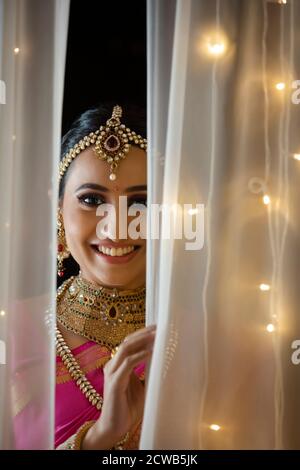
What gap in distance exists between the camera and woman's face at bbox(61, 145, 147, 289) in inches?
52.8

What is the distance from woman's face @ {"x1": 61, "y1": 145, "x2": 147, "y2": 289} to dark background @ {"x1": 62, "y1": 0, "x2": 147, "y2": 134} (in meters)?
0.16

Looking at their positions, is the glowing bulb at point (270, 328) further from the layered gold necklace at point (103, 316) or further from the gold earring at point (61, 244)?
the gold earring at point (61, 244)

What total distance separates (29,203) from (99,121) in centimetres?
36

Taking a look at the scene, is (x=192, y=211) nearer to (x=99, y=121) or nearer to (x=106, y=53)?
(x=99, y=121)

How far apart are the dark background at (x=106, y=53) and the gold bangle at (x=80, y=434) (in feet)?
2.54

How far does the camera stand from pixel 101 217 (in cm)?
135

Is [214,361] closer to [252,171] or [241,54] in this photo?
[252,171]

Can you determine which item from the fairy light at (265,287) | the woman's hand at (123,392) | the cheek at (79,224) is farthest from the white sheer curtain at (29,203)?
the fairy light at (265,287)

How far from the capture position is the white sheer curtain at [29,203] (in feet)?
3.66

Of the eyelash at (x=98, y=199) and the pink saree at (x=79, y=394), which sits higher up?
the eyelash at (x=98, y=199)

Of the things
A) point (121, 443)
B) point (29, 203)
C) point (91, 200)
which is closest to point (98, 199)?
point (91, 200)

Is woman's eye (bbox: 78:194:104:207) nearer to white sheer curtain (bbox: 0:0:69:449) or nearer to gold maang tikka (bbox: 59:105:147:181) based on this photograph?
gold maang tikka (bbox: 59:105:147:181)

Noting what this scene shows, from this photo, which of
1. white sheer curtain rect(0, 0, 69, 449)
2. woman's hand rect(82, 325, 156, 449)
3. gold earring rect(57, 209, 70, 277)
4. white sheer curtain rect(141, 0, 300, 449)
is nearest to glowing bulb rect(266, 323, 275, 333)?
white sheer curtain rect(141, 0, 300, 449)

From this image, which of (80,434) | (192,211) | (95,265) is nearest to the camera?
(192,211)
